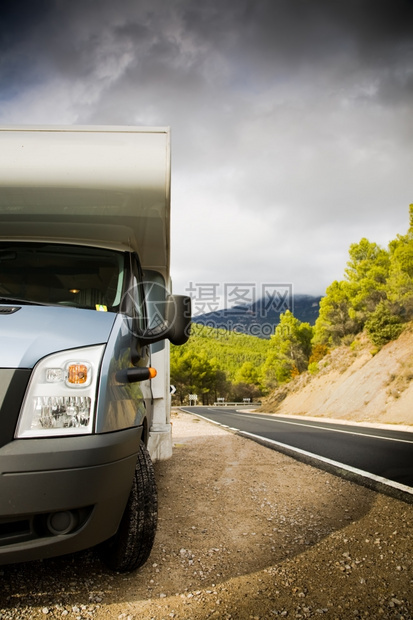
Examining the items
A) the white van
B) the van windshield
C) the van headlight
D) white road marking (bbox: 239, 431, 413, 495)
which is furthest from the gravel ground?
the van windshield

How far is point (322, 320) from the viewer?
46.9m

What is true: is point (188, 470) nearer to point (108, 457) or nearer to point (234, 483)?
point (234, 483)

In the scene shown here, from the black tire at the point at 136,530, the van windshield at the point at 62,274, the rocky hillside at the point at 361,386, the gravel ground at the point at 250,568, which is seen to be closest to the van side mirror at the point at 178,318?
the van windshield at the point at 62,274

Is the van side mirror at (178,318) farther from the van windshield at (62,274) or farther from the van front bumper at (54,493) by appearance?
the van front bumper at (54,493)

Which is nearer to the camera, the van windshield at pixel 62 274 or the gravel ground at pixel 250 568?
the gravel ground at pixel 250 568

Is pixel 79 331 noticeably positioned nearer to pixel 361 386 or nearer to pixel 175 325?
pixel 175 325

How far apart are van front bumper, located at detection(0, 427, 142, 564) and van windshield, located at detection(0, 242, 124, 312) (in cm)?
122

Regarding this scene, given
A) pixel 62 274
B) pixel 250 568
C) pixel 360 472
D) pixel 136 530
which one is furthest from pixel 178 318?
pixel 360 472

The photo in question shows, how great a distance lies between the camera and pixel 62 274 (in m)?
3.33

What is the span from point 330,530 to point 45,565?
2211 mm

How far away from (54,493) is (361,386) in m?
31.0

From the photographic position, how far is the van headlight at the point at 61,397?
2045 mm

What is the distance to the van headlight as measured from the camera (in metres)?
2.04

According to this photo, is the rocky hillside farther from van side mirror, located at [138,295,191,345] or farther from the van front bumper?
the van front bumper
